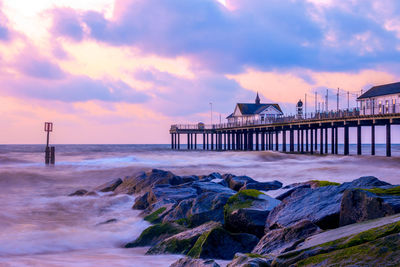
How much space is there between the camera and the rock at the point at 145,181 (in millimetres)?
13641

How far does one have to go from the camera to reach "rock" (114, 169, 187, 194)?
13.6m

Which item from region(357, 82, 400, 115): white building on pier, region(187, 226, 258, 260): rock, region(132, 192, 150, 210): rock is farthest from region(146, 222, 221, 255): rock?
region(357, 82, 400, 115): white building on pier

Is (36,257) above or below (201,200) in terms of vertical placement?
below

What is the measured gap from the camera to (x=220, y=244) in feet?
18.0

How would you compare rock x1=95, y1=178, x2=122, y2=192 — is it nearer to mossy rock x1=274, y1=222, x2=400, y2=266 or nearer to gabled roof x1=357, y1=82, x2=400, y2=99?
mossy rock x1=274, y1=222, x2=400, y2=266

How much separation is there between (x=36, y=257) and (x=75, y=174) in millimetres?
16911

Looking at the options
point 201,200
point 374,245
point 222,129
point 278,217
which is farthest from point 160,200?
point 222,129

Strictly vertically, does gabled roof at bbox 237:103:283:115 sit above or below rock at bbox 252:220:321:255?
above

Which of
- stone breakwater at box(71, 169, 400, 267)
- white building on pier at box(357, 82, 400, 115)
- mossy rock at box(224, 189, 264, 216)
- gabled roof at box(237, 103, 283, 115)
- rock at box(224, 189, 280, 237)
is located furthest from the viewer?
gabled roof at box(237, 103, 283, 115)

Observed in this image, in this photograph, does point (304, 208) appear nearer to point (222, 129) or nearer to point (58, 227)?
point (58, 227)

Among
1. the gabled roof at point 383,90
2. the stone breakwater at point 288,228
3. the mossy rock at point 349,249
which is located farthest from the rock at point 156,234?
the gabled roof at point 383,90

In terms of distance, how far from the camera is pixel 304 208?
5.68m

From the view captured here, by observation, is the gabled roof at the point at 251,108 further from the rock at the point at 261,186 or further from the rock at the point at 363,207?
the rock at the point at 363,207

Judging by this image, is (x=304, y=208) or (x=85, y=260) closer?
(x=304, y=208)
